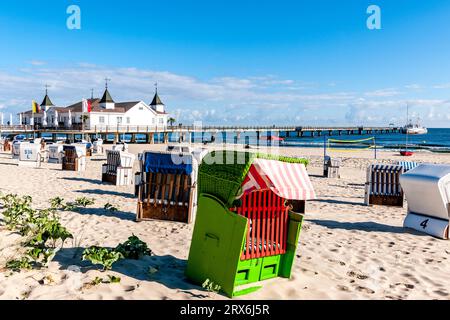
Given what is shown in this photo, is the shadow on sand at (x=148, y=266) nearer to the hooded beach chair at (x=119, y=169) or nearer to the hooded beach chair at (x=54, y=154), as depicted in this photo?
the hooded beach chair at (x=119, y=169)

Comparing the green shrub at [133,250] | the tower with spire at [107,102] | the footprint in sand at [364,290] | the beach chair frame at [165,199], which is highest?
the tower with spire at [107,102]

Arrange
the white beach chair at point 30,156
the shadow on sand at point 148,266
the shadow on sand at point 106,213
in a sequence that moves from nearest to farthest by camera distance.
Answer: the shadow on sand at point 148,266 → the shadow on sand at point 106,213 → the white beach chair at point 30,156

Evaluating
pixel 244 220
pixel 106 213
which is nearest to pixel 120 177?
→ pixel 106 213

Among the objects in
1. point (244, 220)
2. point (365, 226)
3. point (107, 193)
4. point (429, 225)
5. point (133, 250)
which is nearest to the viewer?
point (244, 220)

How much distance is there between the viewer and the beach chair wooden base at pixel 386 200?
11.5 meters

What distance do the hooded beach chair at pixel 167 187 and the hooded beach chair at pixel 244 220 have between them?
10.3 ft

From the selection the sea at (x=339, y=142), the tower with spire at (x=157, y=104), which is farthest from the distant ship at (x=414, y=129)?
the tower with spire at (x=157, y=104)

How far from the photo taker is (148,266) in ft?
16.8

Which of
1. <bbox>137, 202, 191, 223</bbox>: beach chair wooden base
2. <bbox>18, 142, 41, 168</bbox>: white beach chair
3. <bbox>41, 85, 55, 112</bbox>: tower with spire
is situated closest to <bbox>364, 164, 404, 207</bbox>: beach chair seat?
<bbox>137, 202, 191, 223</bbox>: beach chair wooden base

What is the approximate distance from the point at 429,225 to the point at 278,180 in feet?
17.8

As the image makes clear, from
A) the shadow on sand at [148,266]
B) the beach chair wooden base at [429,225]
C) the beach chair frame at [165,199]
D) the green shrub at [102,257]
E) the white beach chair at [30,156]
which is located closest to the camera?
the shadow on sand at [148,266]

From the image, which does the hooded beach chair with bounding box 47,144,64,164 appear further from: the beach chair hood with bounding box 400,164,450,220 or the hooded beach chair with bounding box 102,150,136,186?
the beach chair hood with bounding box 400,164,450,220

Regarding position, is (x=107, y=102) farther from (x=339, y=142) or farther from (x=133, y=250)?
(x=133, y=250)

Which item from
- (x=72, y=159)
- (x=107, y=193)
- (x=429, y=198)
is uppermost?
(x=72, y=159)
